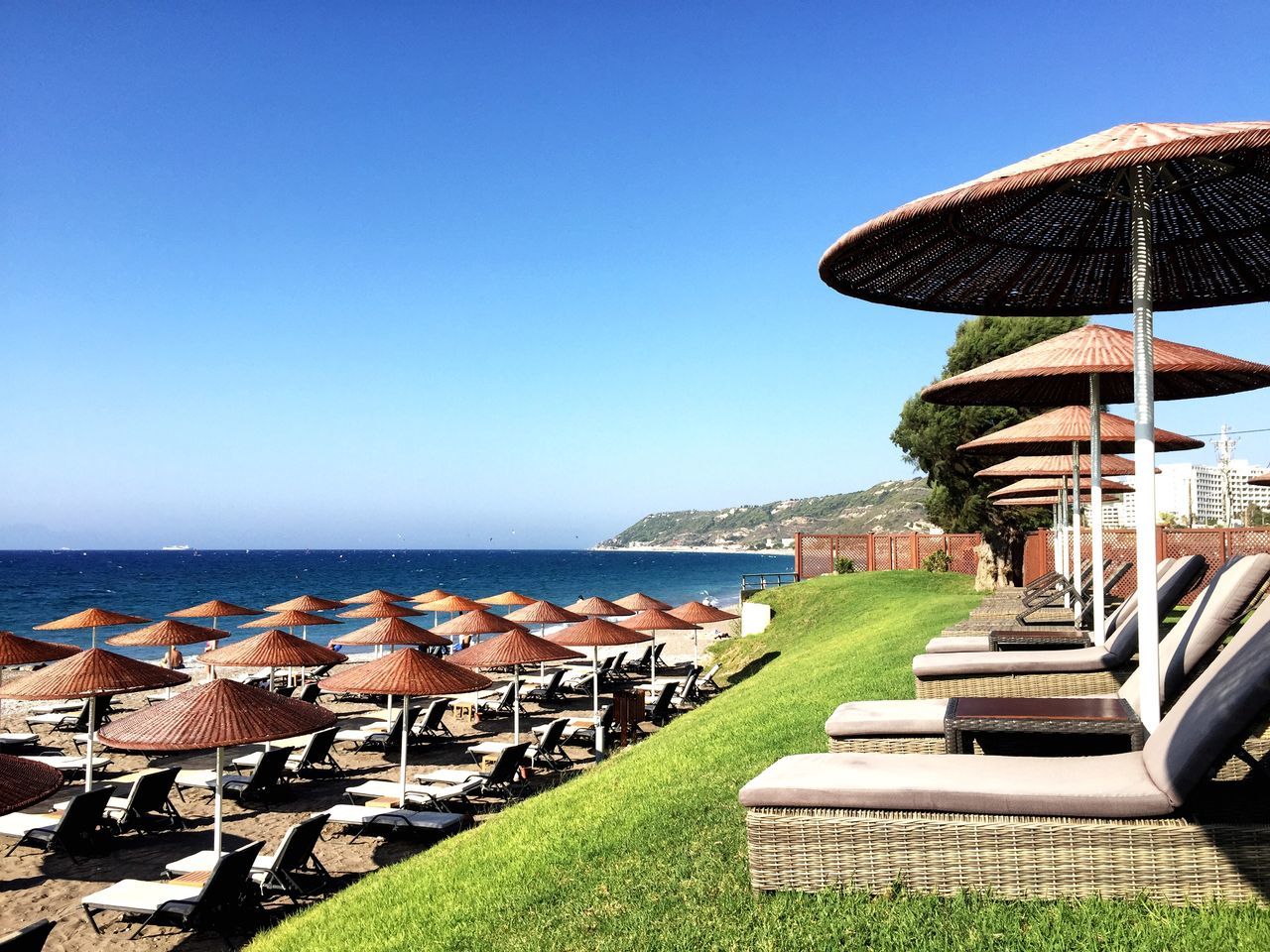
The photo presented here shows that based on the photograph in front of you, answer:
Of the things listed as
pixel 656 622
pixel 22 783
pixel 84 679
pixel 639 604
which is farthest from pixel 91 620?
pixel 22 783

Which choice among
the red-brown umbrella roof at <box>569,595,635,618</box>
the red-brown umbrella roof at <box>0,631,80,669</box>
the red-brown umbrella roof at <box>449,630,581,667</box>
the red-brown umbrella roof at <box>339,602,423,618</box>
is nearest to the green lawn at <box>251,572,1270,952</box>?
the red-brown umbrella roof at <box>449,630,581,667</box>

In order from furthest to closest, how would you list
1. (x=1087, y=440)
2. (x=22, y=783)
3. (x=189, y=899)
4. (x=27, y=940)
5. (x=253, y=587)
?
1. (x=253, y=587)
2. (x=1087, y=440)
3. (x=189, y=899)
4. (x=27, y=940)
5. (x=22, y=783)

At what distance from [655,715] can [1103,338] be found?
11618 mm

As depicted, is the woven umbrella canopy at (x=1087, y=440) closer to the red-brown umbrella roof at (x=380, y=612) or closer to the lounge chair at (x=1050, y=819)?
the lounge chair at (x=1050, y=819)

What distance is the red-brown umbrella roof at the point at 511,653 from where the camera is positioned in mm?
13312

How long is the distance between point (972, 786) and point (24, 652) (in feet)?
46.0

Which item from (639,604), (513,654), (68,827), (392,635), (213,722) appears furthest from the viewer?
(639,604)

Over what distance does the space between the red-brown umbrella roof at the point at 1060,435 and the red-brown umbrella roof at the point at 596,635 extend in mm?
8079

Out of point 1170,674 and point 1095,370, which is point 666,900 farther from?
point 1095,370

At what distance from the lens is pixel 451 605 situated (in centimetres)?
2484

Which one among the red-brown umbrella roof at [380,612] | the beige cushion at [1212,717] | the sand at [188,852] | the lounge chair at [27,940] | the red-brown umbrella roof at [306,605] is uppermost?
the beige cushion at [1212,717]

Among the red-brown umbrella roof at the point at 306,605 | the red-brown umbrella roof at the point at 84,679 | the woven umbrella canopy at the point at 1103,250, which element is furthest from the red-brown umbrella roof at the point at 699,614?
the woven umbrella canopy at the point at 1103,250

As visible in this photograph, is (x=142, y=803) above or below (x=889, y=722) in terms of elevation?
below

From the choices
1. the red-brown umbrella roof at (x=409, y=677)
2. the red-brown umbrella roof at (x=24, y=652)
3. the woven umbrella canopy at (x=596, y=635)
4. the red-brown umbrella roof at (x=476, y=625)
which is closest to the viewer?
the red-brown umbrella roof at (x=409, y=677)
